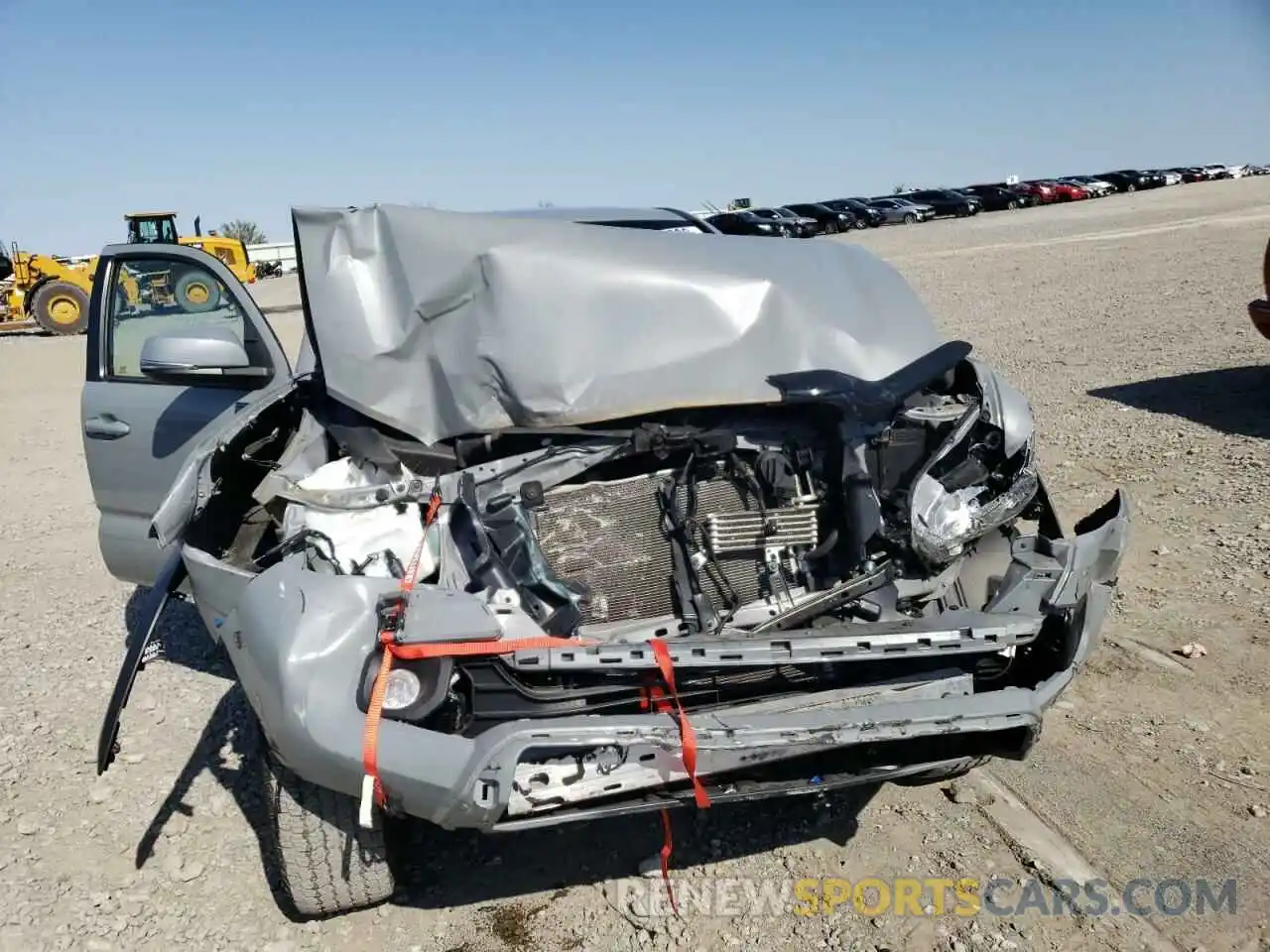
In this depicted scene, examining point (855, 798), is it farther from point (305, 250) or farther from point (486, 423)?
point (305, 250)

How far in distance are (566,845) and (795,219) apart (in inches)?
1242

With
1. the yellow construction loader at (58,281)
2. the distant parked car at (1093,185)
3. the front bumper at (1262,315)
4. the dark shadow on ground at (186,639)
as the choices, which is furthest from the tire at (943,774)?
the distant parked car at (1093,185)

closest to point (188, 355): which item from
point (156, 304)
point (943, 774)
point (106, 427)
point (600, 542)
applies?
point (106, 427)

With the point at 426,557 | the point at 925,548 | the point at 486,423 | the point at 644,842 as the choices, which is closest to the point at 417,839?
the point at 644,842

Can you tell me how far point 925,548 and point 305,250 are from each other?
7.19 feet

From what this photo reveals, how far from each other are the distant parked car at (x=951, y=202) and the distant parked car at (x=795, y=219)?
5.83 meters

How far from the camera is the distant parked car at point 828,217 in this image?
3506cm

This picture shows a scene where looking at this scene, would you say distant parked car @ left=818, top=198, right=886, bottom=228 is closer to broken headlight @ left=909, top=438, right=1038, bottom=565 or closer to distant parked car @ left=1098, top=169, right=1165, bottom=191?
distant parked car @ left=1098, top=169, right=1165, bottom=191

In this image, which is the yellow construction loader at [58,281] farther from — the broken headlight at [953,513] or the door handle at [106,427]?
the broken headlight at [953,513]

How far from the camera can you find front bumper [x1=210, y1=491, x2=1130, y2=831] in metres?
2.39

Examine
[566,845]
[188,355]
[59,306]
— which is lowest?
[59,306]

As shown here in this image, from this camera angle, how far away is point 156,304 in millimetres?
4699

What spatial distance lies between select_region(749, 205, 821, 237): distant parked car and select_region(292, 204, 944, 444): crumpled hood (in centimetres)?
2860

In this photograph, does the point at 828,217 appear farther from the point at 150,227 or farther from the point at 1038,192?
the point at 150,227
